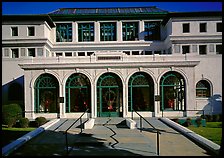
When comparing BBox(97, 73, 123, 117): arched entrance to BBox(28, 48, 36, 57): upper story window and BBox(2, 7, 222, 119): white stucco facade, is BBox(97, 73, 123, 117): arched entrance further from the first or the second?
BBox(28, 48, 36, 57): upper story window

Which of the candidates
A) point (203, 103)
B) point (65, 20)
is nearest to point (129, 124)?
point (203, 103)

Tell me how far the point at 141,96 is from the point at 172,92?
322 cm

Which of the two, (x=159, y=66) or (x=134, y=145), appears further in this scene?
(x=159, y=66)

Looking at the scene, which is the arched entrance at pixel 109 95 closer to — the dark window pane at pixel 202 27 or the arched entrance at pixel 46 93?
the arched entrance at pixel 46 93

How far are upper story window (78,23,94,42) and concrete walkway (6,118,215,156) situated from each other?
20.8m

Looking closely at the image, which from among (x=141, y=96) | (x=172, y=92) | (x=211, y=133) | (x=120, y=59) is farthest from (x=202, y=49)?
(x=211, y=133)

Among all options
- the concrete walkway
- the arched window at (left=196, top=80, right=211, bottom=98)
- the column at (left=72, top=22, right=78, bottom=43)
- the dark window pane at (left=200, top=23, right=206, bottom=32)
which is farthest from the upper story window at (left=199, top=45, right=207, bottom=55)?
the concrete walkway

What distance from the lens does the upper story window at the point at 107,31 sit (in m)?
38.3

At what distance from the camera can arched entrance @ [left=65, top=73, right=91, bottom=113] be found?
2838cm

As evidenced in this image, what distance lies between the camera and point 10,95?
34.7 m

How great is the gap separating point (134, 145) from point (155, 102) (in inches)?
538

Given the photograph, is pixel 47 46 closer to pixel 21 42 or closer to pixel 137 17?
pixel 21 42

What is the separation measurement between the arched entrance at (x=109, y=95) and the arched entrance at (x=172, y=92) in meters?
4.17

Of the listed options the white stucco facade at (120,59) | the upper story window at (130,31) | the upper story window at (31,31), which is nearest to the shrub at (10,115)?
the white stucco facade at (120,59)
